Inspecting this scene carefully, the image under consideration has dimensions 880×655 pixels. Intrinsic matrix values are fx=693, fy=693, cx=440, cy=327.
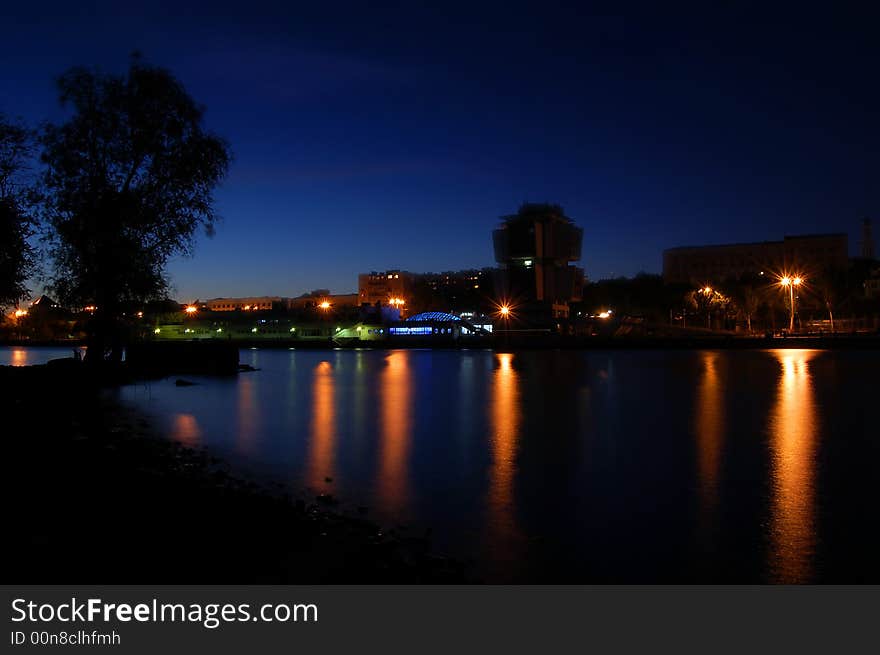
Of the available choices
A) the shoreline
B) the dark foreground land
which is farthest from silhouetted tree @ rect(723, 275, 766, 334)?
the dark foreground land

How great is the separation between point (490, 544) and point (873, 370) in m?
39.9

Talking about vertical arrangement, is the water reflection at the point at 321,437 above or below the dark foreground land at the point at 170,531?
below

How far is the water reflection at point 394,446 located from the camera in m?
10.3

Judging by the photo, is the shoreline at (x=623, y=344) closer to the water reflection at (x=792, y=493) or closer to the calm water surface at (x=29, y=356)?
the calm water surface at (x=29, y=356)

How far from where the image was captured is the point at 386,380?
3678 cm

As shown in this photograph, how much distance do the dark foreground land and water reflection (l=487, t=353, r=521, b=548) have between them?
113 centimetres

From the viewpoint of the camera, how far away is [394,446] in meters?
14.9

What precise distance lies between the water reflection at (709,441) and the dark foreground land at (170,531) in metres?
4.40

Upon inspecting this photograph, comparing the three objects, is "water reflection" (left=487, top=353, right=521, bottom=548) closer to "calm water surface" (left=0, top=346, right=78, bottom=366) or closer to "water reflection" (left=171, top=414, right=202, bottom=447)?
"water reflection" (left=171, top=414, right=202, bottom=447)

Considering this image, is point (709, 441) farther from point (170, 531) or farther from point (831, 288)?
point (831, 288)

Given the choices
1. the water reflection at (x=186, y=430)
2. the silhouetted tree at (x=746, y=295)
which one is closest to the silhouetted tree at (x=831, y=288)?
the silhouetted tree at (x=746, y=295)

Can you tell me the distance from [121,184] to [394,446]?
55.0ft

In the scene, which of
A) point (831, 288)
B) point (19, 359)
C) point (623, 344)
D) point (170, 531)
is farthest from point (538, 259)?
point (170, 531)

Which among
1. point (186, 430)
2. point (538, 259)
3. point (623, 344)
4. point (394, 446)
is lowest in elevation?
point (394, 446)
